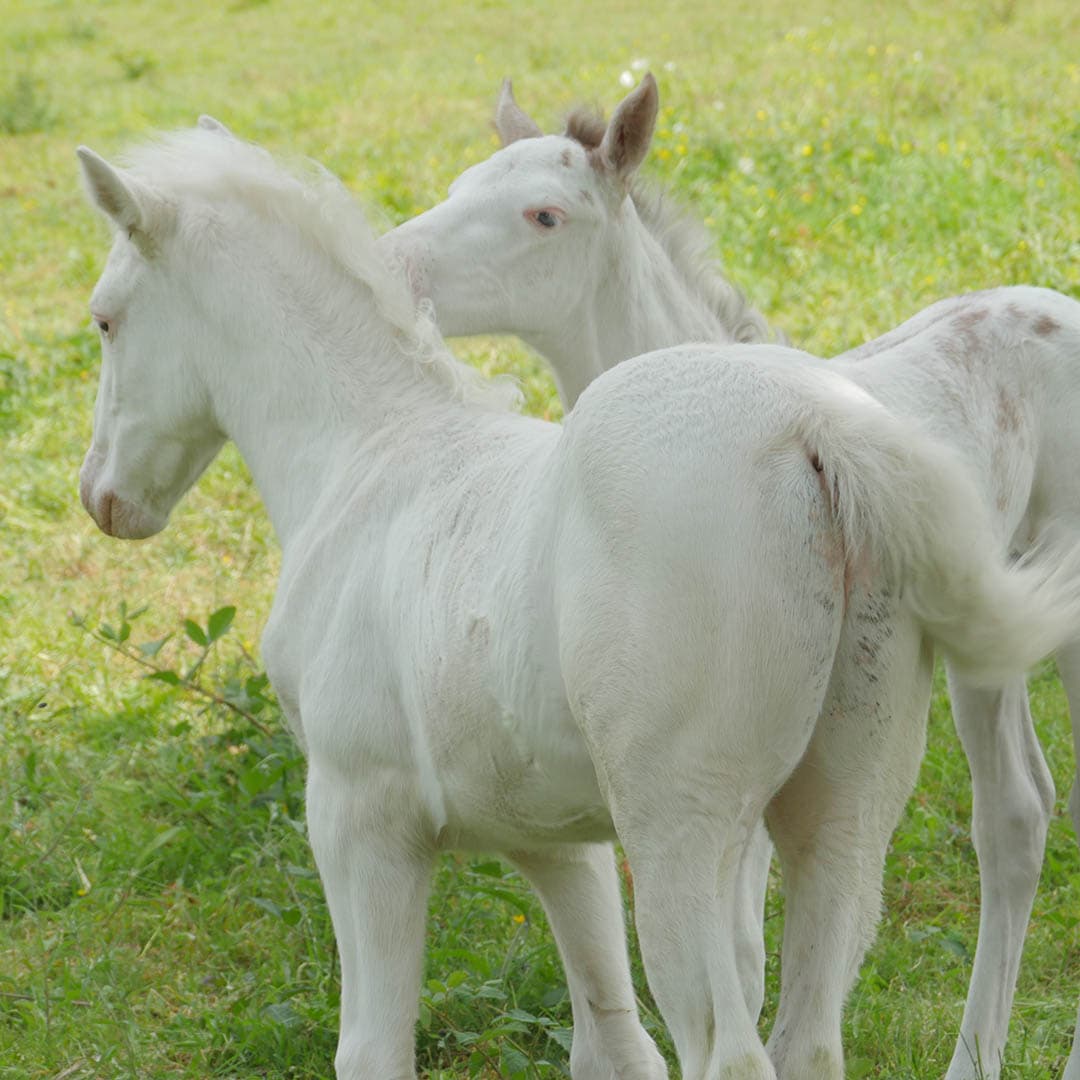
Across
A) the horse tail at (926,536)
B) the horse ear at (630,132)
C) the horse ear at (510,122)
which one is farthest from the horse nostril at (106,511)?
the horse tail at (926,536)

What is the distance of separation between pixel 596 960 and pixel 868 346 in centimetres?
129

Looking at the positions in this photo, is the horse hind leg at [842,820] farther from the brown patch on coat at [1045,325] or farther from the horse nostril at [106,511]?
the horse nostril at [106,511]

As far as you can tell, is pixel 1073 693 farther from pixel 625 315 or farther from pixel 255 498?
pixel 255 498

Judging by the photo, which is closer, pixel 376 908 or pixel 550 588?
pixel 550 588

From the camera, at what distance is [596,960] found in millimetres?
2977

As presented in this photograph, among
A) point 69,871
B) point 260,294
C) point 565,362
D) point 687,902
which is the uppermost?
point 260,294

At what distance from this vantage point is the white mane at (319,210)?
3.03 metres

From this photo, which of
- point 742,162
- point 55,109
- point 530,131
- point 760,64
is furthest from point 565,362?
point 55,109

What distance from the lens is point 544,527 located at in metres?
2.33

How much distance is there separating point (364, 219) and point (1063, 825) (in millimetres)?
2529

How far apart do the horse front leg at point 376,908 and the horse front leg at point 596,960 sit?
30cm

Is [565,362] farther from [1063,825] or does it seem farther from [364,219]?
[1063,825]

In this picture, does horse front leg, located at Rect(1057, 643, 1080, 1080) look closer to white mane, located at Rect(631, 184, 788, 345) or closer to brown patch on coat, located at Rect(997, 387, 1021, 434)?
brown patch on coat, located at Rect(997, 387, 1021, 434)

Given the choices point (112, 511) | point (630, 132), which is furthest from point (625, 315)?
point (112, 511)
